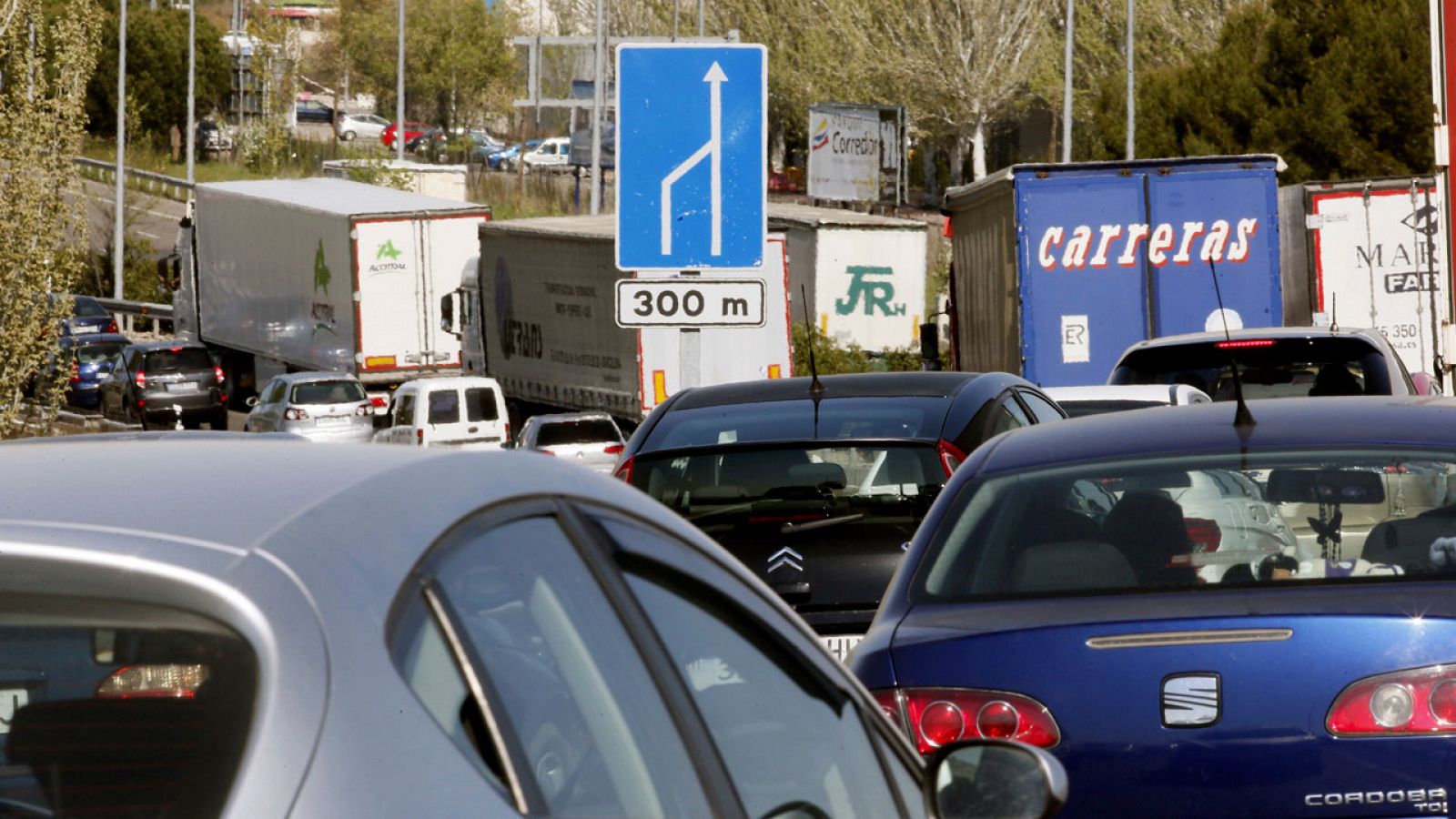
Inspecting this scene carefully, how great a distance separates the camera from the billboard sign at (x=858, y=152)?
219 feet

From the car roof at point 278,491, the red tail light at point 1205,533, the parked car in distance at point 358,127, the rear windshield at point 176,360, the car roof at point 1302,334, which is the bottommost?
the red tail light at point 1205,533

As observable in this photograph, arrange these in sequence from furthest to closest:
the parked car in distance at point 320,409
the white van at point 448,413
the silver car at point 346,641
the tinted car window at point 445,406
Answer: the parked car in distance at point 320,409 < the tinted car window at point 445,406 < the white van at point 448,413 < the silver car at point 346,641

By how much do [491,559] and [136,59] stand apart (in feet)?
317

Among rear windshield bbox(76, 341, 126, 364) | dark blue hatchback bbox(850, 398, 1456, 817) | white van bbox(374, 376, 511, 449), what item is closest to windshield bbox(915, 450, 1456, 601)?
dark blue hatchback bbox(850, 398, 1456, 817)

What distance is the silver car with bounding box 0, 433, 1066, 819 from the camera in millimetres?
1759

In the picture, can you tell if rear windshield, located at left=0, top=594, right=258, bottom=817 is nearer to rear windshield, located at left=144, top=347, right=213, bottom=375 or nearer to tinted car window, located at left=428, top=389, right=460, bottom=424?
tinted car window, located at left=428, top=389, right=460, bottom=424

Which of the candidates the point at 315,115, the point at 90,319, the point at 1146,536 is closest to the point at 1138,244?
the point at 1146,536

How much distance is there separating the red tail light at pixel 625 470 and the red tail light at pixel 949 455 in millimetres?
1183

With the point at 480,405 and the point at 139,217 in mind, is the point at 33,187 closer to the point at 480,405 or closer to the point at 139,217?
the point at 480,405

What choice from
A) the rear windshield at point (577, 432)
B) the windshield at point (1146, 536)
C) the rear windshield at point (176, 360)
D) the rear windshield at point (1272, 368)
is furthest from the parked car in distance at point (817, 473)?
the rear windshield at point (176, 360)

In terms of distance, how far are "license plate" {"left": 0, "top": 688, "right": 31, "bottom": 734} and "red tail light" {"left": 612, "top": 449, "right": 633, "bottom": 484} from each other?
252 inches

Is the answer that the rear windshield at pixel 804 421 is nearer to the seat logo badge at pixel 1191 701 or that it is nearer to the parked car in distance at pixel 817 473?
the parked car in distance at pixel 817 473

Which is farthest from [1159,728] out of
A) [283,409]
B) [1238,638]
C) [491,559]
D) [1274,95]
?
[1274,95]

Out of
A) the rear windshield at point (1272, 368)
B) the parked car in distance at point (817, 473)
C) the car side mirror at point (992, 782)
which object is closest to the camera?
the car side mirror at point (992, 782)
